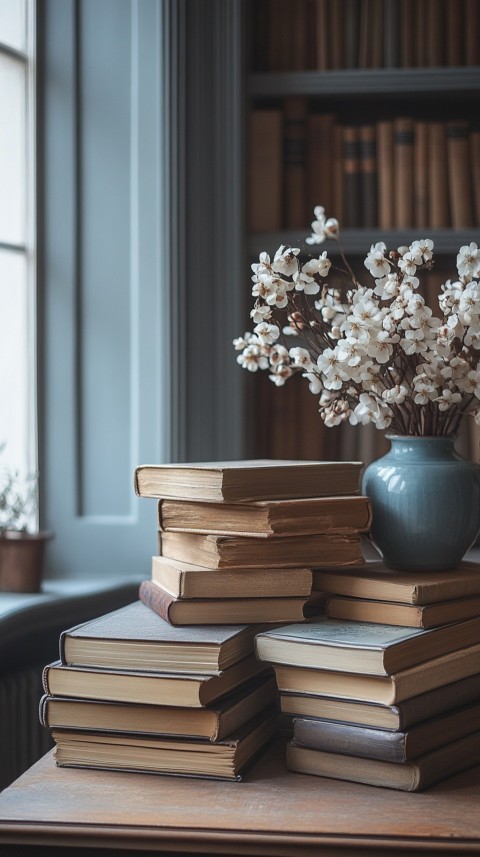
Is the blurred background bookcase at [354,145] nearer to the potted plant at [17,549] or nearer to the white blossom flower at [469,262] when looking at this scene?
the potted plant at [17,549]

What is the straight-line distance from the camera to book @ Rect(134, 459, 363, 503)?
3.68 ft

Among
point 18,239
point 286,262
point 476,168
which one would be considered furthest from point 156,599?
point 476,168

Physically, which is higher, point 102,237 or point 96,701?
point 102,237

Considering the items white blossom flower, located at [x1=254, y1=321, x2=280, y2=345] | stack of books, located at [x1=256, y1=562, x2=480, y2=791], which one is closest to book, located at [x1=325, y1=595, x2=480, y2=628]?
stack of books, located at [x1=256, y1=562, x2=480, y2=791]

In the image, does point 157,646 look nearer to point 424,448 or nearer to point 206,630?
point 206,630

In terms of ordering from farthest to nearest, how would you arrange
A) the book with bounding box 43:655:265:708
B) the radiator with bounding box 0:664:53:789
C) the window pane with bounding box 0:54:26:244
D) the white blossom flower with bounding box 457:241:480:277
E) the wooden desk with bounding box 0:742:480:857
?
1. the window pane with bounding box 0:54:26:244
2. the radiator with bounding box 0:664:53:789
3. the white blossom flower with bounding box 457:241:480:277
4. the book with bounding box 43:655:265:708
5. the wooden desk with bounding box 0:742:480:857

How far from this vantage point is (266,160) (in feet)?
7.30

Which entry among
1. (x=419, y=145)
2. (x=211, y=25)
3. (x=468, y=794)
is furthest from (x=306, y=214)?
(x=468, y=794)

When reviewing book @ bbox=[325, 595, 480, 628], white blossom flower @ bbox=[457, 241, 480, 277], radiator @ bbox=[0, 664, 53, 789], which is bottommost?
radiator @ bbox=[0, 664, 53, 789]

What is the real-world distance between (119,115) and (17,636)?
1211mm

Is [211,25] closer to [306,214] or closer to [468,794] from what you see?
[306,214]

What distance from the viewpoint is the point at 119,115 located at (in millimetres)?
2141

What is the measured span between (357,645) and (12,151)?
1.58m

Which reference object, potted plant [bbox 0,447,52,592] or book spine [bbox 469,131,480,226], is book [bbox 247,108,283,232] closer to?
book spine [bbox 469,131,480,226]
